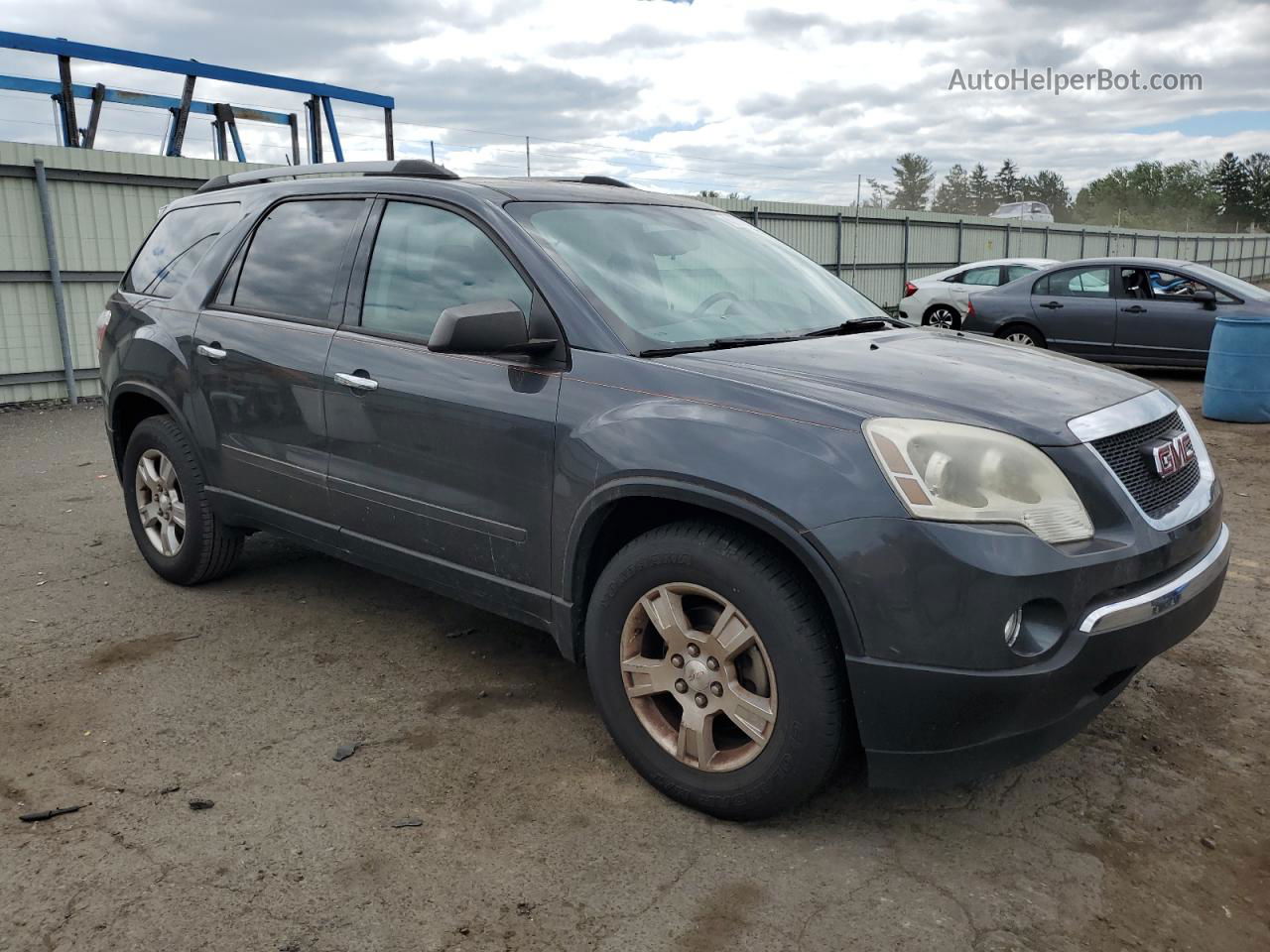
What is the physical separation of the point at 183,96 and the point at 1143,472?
50.7ft

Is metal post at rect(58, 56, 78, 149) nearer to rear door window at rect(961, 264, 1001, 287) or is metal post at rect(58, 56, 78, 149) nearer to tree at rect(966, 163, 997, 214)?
rear door window at rect(961, 264, 1001, 287)

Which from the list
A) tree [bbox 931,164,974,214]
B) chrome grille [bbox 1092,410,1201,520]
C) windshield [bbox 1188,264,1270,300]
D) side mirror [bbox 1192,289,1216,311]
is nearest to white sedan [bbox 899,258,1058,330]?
windshield [bbox 1188,264,1270,300]

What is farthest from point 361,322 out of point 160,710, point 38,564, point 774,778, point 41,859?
point 38,564

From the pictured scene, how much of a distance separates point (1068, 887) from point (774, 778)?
2.53 ft

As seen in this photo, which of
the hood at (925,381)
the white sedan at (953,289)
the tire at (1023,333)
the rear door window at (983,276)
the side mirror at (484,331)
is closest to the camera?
the hood at (925,381)

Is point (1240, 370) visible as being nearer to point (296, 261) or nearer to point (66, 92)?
point (296, 261)

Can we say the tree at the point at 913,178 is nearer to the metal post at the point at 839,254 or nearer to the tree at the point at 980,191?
the tree at the point at 980,191

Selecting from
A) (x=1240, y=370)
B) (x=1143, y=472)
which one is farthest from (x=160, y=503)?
(x=1240, y=370)

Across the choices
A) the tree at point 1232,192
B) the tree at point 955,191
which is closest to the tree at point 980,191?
the tree at point 955,191

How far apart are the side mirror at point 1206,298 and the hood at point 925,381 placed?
9.20 metres

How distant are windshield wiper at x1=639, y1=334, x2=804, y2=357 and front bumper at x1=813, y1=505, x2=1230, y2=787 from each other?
38.9 inches

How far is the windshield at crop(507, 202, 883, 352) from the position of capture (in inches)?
128

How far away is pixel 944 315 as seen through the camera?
609 inches

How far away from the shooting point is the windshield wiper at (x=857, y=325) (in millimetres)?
3566
